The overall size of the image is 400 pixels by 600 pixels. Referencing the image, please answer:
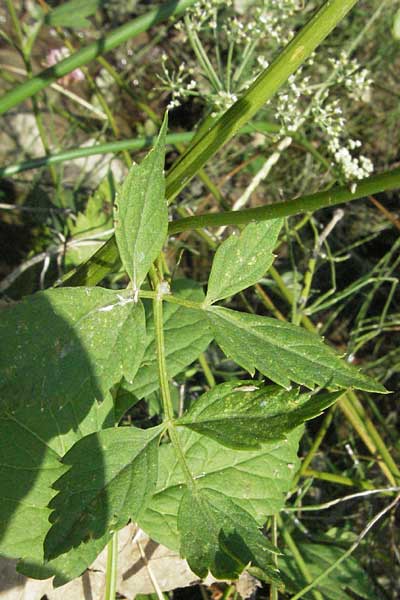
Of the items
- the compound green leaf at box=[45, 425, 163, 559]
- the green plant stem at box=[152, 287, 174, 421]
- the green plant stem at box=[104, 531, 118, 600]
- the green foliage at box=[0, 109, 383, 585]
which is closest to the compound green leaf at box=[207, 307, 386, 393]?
the green foliage at box=[0, 109, 383, 585]

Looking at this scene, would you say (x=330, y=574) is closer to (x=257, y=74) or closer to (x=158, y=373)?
(x=158, y=373)

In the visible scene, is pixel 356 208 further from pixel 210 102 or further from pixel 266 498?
pixel 266 498

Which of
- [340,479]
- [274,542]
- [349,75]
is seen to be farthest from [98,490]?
[349,75]

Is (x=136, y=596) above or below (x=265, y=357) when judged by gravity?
below

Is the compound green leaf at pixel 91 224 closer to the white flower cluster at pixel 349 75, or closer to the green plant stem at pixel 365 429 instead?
the green plant stem at pixel 365 429

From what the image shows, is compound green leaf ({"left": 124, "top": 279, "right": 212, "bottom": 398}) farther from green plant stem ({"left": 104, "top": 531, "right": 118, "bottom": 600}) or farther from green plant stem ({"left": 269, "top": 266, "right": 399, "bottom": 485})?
green plant stem ({"left": 269, "top": 266, "right": 399, "bottom": 485})

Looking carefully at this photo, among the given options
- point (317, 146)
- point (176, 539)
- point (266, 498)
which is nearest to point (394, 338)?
point (317, 146)

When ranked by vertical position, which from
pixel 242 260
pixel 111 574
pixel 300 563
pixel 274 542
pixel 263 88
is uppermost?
pixel 263 88
